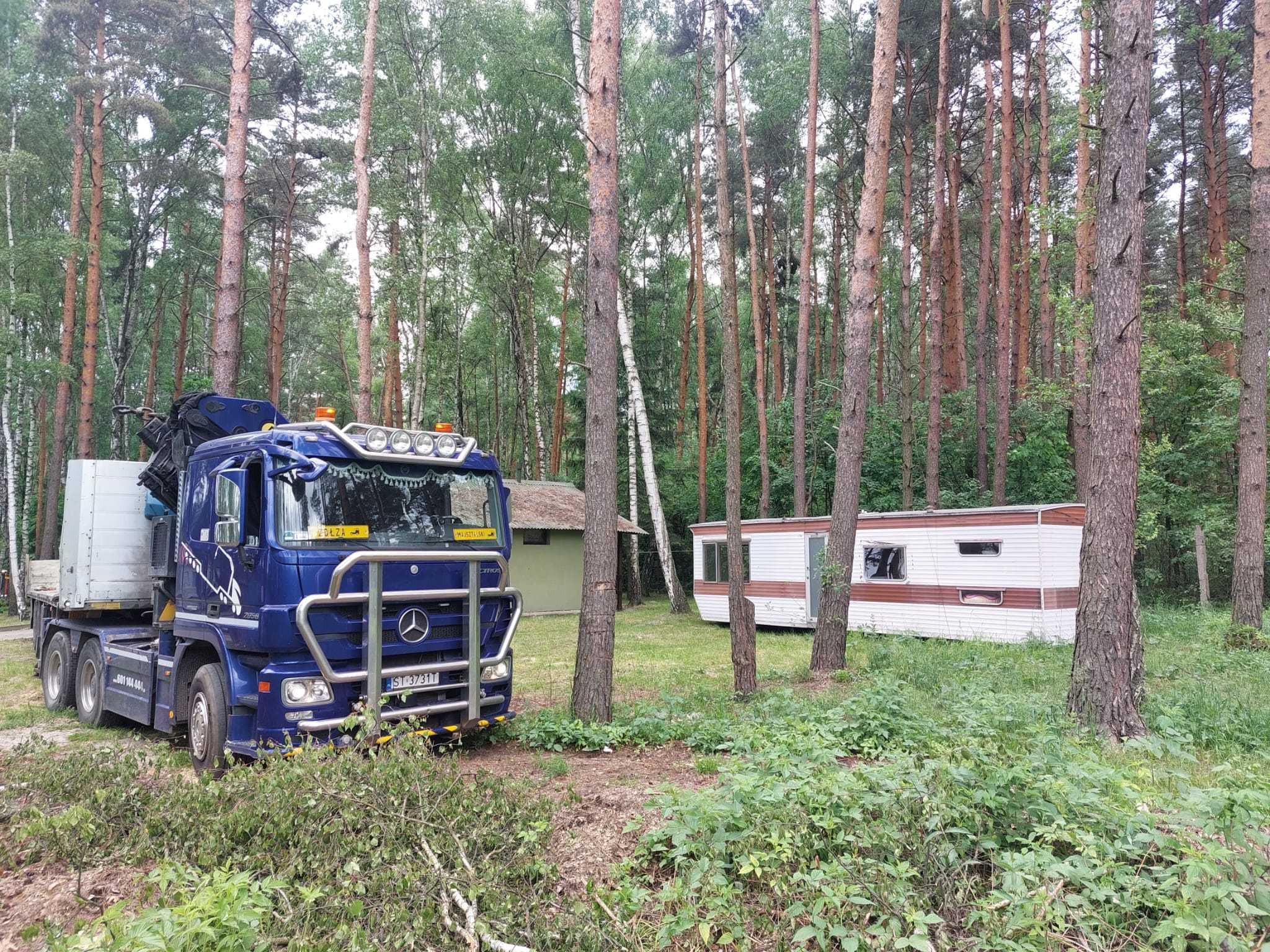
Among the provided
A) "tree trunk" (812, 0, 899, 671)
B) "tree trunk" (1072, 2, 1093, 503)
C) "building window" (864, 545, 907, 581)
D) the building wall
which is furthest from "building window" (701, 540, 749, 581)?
"tree trunk" (812, 0, 899, 671)

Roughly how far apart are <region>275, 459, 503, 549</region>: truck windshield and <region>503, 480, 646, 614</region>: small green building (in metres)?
13.9

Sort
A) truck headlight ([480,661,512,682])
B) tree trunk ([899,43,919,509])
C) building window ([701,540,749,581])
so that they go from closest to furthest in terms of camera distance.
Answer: truck headlight ([480,661,512,682]), building window ([701,540,749,581]), tree trunk ([899,43,919,509])

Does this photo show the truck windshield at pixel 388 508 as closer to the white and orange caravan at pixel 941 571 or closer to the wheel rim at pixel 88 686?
the wheel rim at pixel 88 686

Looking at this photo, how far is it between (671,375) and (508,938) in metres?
30.4

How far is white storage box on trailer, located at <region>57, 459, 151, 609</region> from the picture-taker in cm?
767

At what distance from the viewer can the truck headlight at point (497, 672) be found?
6047 millimetres

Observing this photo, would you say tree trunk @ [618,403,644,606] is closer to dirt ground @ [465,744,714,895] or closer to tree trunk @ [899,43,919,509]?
tree trunk @ [899,43,919,509]

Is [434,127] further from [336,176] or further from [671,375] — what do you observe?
[671,375]

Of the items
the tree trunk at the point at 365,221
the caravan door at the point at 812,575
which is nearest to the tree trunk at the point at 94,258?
the tree trunk at the point at 365,221

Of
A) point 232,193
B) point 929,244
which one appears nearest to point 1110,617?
point 232,193

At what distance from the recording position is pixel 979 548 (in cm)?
1308

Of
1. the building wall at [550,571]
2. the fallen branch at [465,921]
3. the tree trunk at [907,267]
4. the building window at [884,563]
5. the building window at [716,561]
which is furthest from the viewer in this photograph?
the building wall at [550,571]

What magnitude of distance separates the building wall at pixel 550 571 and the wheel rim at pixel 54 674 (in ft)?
39.7

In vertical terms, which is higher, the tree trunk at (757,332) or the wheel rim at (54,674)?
the tree trunk at (757,332)
